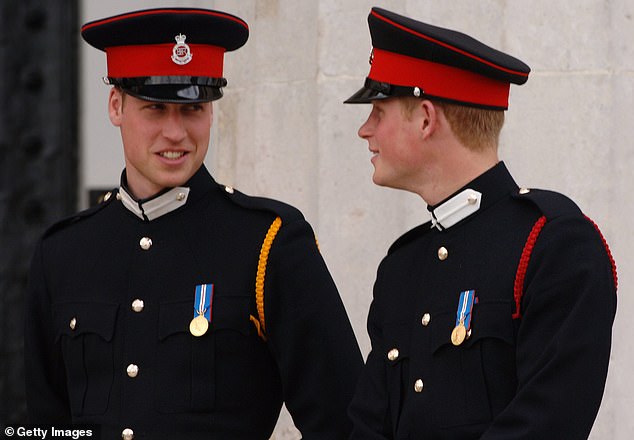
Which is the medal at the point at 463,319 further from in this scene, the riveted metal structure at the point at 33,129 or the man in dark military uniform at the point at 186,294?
the riveted metal structure at the point at 33,129

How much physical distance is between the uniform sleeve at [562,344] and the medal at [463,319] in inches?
6.5

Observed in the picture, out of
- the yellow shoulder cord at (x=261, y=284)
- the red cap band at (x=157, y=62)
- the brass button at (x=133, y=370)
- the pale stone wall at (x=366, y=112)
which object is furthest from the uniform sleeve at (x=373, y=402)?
the pale stone wall at (x=366, y=112)

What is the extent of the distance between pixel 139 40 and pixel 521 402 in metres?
1.62

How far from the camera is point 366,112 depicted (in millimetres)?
5641

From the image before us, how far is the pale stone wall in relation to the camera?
215 inches

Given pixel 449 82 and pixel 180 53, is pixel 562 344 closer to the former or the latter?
pixel 449 82

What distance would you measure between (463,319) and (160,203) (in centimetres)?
109

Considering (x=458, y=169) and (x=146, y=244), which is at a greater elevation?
(x=458, y=169)

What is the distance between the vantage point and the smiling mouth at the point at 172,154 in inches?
166

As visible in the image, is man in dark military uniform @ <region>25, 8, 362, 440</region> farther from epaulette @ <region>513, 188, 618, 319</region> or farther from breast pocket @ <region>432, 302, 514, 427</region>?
epaulette @ <region>513, 188, 618, 319</region>

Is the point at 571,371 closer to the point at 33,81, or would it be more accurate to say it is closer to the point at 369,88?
the point at 369,88

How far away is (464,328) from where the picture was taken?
3.66 m

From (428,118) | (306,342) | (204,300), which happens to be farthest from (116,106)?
(428,118)

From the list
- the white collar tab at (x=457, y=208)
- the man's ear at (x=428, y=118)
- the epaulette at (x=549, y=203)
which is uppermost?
the man's ear at (x=428, y=118)
